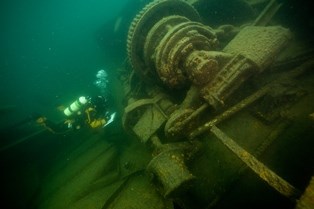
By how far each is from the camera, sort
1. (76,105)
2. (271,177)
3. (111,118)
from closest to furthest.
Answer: (271,177), (76,105), (111,118)

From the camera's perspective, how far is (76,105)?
608cm

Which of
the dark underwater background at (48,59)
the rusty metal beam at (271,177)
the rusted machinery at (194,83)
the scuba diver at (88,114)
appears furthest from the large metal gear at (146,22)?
the rusty metal beam at (271,177)

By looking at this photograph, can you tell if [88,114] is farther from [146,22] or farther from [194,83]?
[194,83]

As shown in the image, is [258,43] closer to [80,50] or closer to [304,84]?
[304,84]

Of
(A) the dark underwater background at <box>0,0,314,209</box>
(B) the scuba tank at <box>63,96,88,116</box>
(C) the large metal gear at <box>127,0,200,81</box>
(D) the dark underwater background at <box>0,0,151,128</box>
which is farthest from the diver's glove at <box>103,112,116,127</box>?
(D) the dark underwater background at <box>0,0,151,128</box>

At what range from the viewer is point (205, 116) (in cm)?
360

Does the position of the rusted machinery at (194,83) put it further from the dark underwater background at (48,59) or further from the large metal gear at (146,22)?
the dark underwater background at (48,59)

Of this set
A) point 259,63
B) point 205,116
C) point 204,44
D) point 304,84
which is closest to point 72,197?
point 205,116

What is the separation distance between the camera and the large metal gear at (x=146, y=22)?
451 centimetres

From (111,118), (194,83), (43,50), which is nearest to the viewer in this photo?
(194,83)

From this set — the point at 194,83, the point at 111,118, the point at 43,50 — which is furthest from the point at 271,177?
the point at 43,50

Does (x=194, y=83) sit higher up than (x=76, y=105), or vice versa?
(x=76, y=105)

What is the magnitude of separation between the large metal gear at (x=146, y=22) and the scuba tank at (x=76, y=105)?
6.15ft

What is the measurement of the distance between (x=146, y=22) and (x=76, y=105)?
2803mm
